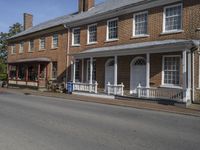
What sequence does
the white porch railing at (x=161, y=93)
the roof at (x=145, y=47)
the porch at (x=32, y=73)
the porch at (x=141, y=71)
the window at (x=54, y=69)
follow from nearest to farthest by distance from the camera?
the roof at (x=145, y=47)
the white porch railing at (x=161, y=93)
the porch at (x=141, y=71)
the window at (x=54, y=69)
the porch at (x=32, y=73)

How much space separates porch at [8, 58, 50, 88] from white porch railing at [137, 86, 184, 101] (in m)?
13.7

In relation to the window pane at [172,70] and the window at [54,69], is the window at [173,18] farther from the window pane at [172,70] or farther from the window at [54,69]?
the window at [54,69]

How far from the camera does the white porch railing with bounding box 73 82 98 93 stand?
73.2ft

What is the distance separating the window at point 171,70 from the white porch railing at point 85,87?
6105 millimetres

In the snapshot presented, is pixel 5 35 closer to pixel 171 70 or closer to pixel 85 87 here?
pixel 85 87

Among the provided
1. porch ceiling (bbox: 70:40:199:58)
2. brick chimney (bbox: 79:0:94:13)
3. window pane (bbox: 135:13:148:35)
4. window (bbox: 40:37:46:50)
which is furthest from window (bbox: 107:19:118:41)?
window (bbox: 40:37:46:50)

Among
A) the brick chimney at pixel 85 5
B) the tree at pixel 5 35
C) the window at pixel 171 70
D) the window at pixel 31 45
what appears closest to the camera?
the window at pixel 171 70

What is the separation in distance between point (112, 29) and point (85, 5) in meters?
8.96

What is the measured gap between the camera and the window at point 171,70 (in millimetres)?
17219

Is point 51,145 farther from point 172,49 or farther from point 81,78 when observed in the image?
point 81,78

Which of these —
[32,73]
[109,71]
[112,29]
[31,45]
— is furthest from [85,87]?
[31,45]

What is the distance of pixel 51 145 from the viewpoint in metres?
6.53

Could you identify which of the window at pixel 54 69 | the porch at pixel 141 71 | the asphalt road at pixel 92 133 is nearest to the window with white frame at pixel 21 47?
the window at pixel 54 69

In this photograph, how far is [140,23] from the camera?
20391 mm
